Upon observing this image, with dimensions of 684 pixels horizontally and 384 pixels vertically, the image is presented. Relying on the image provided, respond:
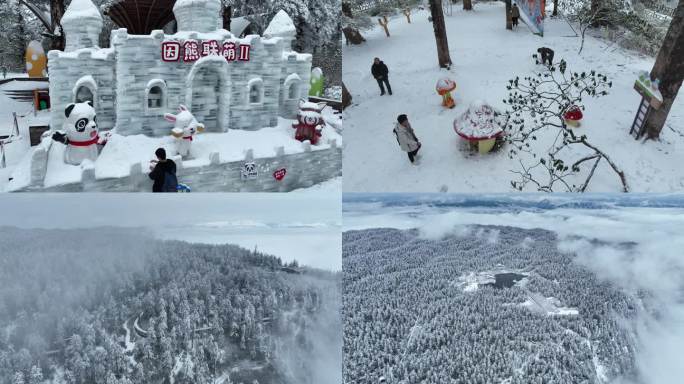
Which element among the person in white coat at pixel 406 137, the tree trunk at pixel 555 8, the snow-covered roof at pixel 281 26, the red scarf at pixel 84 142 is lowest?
the red scarf at pixel 84 142

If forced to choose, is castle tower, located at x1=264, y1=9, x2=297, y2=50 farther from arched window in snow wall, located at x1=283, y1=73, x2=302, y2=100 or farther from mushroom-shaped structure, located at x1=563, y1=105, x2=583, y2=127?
mushroom-shaped structure, located at x1=563, y1=105, x2=583, y2=127

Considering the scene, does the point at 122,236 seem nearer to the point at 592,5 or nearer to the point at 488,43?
the point at 488,43

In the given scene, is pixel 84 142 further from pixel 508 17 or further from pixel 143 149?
pixel 508 17

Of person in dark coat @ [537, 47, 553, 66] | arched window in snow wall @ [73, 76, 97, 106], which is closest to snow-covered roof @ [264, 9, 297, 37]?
arched window in snow wall @ [73, 76, 97, 106]

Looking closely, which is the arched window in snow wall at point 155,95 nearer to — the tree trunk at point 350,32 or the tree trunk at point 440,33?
the tree trunk at point 350,32

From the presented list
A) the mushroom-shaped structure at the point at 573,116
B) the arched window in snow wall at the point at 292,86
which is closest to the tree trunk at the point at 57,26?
the arched window in snow wall at the point at 292,86

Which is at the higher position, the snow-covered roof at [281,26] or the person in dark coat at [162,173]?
the snow-covered roof at [281,26]

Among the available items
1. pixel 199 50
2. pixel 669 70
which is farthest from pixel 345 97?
pixel 669 70
